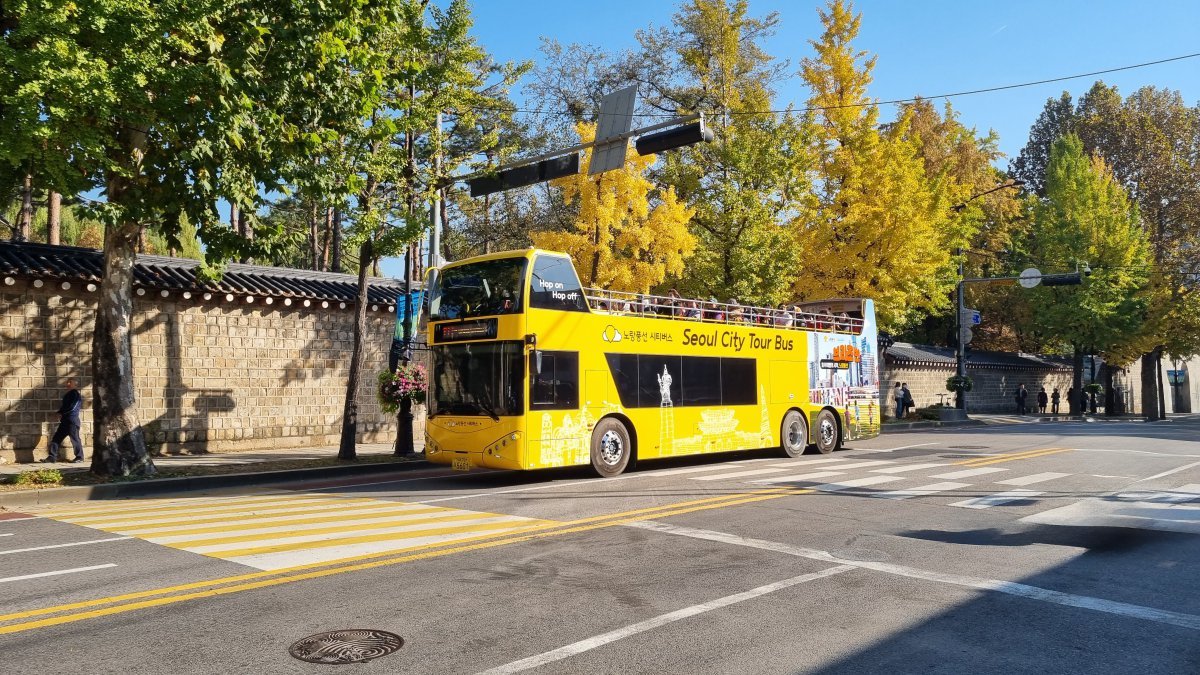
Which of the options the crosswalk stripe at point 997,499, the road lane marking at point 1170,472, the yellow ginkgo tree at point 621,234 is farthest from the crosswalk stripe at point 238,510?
the yellow ginkgo tree at point 621,234

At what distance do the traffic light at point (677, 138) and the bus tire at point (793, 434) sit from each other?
8.28 metres

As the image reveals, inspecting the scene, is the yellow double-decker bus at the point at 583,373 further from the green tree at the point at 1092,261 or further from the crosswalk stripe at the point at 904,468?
the green tree at the point at 1092,261

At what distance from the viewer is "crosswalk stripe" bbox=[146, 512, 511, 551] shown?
27.8ft

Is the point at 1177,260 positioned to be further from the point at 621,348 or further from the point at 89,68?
the point at 89,68

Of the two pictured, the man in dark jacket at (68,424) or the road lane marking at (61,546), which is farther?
the man in dark jacket at (68,424)

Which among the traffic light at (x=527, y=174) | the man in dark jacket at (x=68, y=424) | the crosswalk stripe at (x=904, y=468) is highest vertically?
the traffic light at (x=527, y=174)

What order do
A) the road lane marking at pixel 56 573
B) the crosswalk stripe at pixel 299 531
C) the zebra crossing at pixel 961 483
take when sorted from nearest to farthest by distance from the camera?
the road lane marking at pixel 56 573
the crosswalk stripe at pixel 299 531
the zebra crossing at pixel 961 483

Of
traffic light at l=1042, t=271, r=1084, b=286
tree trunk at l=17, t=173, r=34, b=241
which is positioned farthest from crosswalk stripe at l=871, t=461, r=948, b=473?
tree trunk at l=17, t=173, r=34, b=241

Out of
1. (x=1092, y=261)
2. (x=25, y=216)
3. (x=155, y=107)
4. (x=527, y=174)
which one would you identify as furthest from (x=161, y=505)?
(x=1092, y=261)

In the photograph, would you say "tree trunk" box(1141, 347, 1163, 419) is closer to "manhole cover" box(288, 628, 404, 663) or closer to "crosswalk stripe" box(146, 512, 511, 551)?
"crosswalk stripe" box(146, 512, 511, 551)

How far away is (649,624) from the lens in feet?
18.4

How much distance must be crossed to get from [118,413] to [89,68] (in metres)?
5.80

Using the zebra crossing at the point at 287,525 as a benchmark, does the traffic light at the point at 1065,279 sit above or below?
above

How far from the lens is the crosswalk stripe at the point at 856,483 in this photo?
41.9 ft
